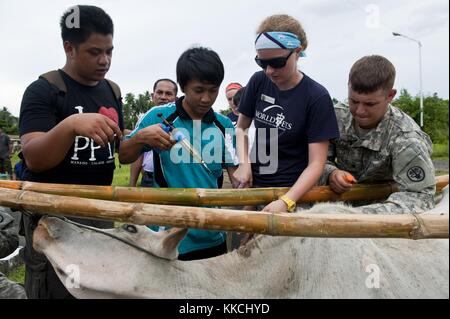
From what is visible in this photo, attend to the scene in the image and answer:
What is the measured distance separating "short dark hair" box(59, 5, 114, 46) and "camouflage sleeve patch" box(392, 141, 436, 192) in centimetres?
181

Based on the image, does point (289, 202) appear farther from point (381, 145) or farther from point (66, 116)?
A: point (66, 116)

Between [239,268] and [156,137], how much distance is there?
0.80 m

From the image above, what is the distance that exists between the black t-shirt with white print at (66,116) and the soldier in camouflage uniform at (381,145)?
4.38 ft

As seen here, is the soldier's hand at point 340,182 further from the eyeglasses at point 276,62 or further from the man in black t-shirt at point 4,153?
the man in black t-shirt at point 4,153

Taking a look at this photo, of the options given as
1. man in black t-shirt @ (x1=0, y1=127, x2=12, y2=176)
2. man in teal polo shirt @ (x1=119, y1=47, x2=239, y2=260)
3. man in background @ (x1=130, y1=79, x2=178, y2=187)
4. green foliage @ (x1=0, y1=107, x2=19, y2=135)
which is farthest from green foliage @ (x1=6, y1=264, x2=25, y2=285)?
green foliage @ (x1=0, y1=107, x2=19, y2=135)

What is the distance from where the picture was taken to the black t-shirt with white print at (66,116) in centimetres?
225

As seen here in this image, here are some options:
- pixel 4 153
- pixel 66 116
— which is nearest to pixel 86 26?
pixel 66 116

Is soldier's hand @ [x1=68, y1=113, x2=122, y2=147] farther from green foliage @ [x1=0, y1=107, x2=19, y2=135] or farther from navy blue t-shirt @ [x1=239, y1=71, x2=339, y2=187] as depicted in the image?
green foliage @ [x1=0, y1=107, x2=19, y2=135]

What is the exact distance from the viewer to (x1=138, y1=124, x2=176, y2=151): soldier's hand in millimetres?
2307

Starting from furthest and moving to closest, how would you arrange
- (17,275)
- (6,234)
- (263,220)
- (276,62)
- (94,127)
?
(17,275) → (6,234) → (276,62) → (94,127) → (263,220)

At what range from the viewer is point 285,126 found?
2.71 metres

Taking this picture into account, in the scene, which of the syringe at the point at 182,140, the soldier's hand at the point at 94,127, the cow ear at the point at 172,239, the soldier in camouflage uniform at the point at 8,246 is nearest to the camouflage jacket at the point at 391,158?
the syringe at the point at 182,140

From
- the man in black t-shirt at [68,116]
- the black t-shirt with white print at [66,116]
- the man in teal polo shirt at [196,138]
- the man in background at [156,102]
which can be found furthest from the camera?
the man in background at [156,102]
